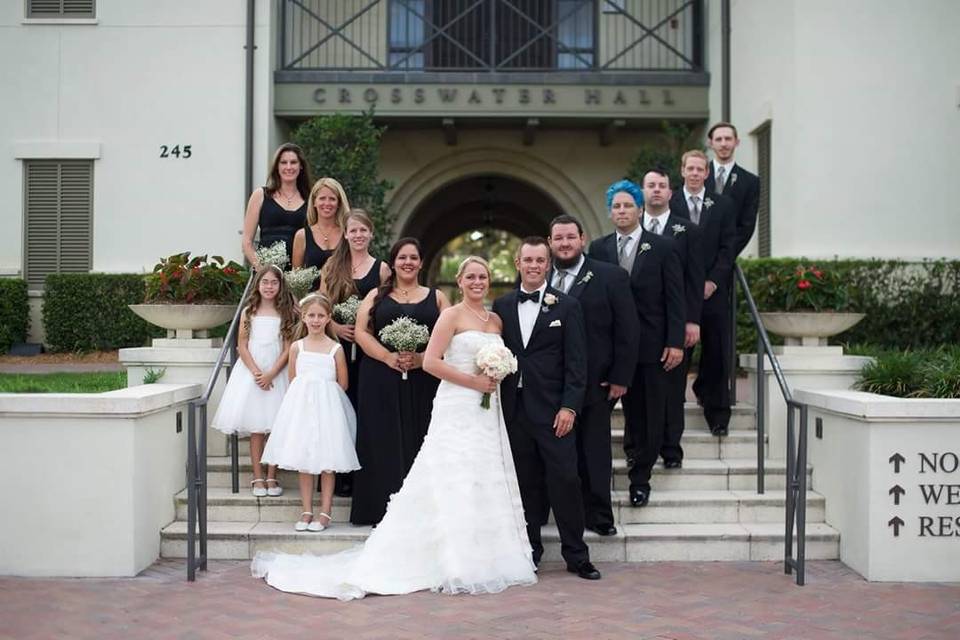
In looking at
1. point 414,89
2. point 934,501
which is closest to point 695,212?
point 934,501

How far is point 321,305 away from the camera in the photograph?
667cm

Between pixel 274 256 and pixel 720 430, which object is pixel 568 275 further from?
pixel 274 256

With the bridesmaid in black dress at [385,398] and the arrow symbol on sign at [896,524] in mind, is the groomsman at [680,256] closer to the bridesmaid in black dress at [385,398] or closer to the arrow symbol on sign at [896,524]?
the arrow symbol on sign at [896,524]

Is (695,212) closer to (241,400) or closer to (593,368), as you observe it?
(593,368)

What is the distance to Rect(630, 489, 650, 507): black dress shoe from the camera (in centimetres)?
673

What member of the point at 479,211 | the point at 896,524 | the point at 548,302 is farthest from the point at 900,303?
the point at 479,211

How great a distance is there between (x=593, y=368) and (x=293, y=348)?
2013 millimetres

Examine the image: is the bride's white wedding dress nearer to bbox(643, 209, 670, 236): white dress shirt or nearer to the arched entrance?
bbox(643, 209, 670, 236): white dress shirt

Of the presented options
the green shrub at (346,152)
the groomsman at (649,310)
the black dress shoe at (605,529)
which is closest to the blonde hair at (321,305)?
the groomsman at (649,310)

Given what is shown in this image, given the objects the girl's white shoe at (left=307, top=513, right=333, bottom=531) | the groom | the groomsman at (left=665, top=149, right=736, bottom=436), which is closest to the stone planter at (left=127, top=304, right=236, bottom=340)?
the girl's white shoe at (left=307, top=513, right=333, bottom=531)

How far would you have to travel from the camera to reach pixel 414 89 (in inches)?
592

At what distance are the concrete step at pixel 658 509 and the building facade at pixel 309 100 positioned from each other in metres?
6.19

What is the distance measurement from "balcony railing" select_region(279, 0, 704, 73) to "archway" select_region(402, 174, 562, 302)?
2.19 metres

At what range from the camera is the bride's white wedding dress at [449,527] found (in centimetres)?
577
